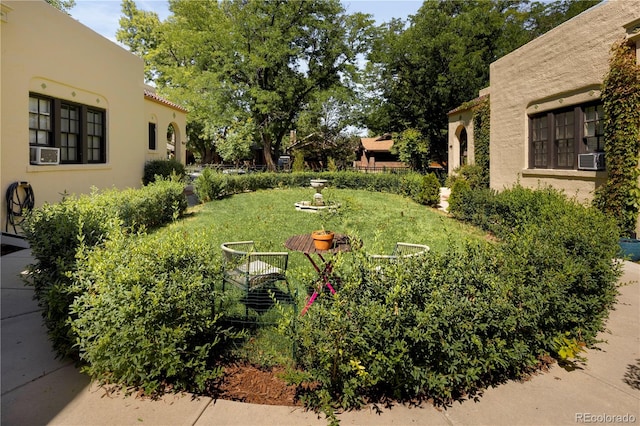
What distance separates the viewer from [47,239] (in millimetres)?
3811

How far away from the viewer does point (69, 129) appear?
36.7 ft

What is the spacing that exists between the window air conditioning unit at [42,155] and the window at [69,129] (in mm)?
241

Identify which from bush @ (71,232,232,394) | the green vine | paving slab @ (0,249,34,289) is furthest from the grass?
the green vine

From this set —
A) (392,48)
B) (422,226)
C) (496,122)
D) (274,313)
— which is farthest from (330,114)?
(274,313)

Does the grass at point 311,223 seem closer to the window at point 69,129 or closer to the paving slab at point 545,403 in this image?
the paving slab at point 545,403

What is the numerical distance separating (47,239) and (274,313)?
2.53 meters

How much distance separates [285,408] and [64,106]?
1170 centimetres

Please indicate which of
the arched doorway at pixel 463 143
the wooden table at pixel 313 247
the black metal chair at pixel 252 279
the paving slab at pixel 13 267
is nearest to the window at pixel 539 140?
the wooden table at pixel 313 247

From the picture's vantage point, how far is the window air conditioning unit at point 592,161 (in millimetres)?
8812

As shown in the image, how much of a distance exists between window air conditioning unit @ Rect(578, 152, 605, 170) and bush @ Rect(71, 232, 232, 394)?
9.50 m

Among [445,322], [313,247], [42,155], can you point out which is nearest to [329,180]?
[42,155]

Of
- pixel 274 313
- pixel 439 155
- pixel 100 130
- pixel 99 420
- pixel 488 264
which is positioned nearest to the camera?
pixel 99 420

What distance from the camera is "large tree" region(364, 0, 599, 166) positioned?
83.8ft

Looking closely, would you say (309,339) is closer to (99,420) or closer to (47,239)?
(99,420)
